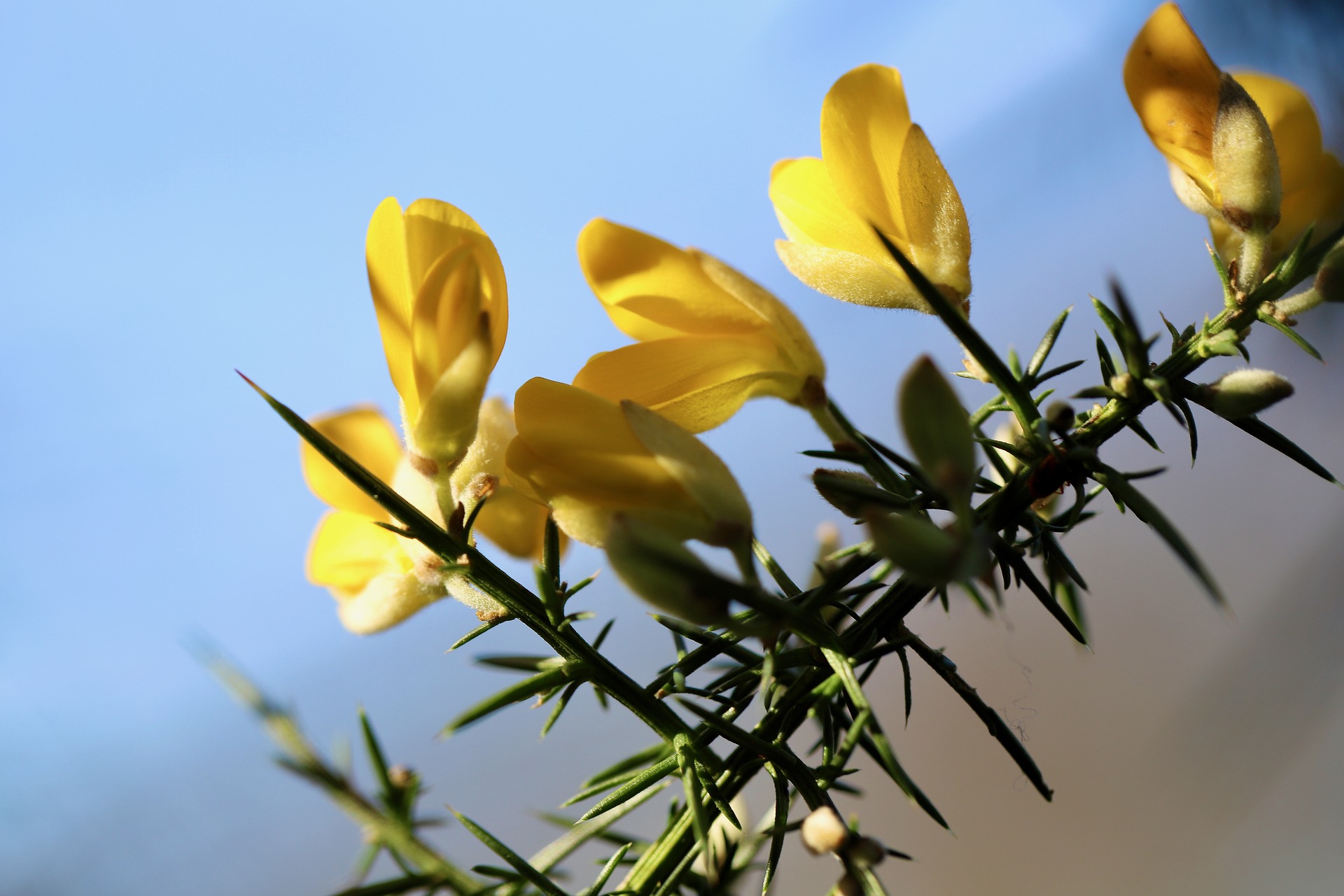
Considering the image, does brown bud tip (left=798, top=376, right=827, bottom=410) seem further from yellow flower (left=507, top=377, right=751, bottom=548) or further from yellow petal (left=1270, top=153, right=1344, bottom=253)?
yellow petal (left=1270, top=153, right=1344, bottom=253)

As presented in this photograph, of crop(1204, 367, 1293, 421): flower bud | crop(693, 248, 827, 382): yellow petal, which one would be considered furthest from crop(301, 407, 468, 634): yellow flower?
crop(1204, 367, 1293, 421): flower bud

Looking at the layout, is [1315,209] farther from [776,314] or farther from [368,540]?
[368,540]

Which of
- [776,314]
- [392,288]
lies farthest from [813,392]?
[392,288]

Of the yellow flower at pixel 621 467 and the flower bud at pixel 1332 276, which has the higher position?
the yellow flower at pixel 621 467

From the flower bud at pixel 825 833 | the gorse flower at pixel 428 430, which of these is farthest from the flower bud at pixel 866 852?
the gorse flower at pixel 428 430

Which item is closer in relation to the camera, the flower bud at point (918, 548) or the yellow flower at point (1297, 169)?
the flower bud at point (918, 548)

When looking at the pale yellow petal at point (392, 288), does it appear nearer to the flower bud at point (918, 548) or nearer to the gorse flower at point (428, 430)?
the gorse flower at point (428, 430)

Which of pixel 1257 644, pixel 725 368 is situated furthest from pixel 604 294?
pixel 1257 644
